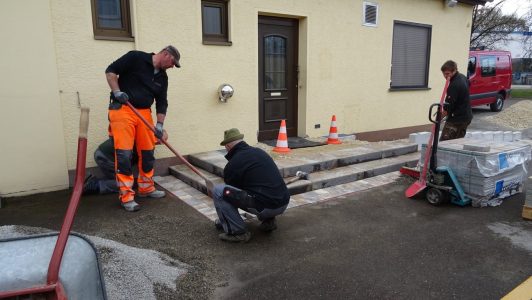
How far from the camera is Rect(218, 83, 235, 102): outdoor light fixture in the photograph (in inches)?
261

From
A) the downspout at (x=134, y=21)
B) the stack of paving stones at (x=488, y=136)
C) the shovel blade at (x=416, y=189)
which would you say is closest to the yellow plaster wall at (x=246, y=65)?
the downspout at (x=134, y=21)

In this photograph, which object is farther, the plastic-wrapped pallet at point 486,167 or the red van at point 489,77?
the red van at point 489,77

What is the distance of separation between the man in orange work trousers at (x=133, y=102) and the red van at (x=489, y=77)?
1337 centimetres

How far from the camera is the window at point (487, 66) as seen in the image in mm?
15226

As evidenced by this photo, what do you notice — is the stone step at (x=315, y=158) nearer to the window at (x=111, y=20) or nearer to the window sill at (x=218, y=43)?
the window sill at (x=218, y=43)

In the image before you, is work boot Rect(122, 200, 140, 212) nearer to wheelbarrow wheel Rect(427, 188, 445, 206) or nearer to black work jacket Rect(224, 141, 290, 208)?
black work jacket Rect(224, 141, 290, 208)

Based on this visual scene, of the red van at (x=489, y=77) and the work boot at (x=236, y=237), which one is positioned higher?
the red van at (x=489, y=77)

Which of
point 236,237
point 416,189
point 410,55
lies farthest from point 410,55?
point 236,237

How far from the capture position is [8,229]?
3904mm

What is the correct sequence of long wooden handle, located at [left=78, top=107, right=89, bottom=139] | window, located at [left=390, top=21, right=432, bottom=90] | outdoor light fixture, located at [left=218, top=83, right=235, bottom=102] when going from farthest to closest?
window, located at [left=390, top=21, right=432, bottom=90]
outdoor light fixture, located at [left=218, top=83, right=235, bottom=102]
long wooden handle, located at [left=78, top=107, right=89, bottom=139]

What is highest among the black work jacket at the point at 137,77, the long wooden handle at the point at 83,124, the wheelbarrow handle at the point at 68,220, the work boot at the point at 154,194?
the black work jacket at the point at 137,77

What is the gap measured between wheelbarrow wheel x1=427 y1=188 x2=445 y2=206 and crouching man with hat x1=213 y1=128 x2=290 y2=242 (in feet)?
7.84

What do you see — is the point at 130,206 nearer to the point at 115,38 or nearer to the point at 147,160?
the point at 147,160

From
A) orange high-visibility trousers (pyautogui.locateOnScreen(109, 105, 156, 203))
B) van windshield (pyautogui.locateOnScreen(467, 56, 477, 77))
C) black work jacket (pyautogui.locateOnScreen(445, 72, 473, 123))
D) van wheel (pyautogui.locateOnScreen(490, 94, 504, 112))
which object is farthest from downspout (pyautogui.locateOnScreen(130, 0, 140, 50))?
van wheel (pyautogui.locateOnScreen(490, 94, 504, 112))
